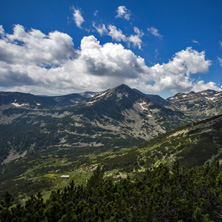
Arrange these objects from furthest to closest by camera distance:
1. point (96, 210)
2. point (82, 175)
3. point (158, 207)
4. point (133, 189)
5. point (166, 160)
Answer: point (82, 175) < point (166, 160) < point (133, 189) < point (96, 210) < point (158, 207)

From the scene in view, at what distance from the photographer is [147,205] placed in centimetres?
3697

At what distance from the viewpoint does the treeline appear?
105ft

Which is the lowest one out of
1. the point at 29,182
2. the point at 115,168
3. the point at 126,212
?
the point at 29,182

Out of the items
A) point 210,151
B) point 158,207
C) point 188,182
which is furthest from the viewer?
point 210,151

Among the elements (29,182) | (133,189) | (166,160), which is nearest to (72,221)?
(133,189)

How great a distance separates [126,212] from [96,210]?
7937 millimetres

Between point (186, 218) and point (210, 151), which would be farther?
point (210, 151)

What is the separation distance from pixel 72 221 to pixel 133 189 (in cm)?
1827

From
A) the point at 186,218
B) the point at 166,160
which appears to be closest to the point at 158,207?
the point at 186,218

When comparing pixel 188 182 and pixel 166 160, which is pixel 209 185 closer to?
pixel 188 182

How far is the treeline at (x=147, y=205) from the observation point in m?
31.9

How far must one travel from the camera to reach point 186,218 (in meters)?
36.0

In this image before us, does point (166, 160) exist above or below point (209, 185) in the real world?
below

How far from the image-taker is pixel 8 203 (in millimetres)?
31266
